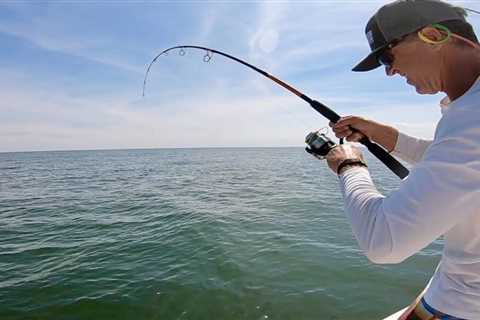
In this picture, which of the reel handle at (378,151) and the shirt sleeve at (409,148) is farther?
the shirt sleeve at (409,148)

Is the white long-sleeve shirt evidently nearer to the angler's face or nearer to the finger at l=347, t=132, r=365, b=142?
the angler's face

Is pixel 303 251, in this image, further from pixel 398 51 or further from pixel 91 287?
pixel 398 51

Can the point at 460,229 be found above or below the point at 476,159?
below

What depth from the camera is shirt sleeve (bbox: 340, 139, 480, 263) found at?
1.08 m

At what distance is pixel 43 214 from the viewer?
1339cm

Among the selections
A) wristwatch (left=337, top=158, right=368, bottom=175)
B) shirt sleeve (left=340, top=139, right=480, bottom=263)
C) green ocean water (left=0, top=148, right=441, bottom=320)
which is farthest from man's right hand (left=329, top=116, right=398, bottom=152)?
green ocean water (left=0, top=148, right=441, bottom=320)

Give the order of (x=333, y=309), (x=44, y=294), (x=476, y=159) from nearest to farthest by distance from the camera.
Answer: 1. (x=476, y=159)
2. (x=333, y=309)
3. (x=44, y=294)

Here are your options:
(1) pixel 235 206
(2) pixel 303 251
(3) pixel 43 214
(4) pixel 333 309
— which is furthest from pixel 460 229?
(3) pixel 43 214

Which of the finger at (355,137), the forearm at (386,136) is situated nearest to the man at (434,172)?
the finger at (355,137)

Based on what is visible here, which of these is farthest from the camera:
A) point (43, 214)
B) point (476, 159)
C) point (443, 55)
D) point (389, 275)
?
point (43, 214)

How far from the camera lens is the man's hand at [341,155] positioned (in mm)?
1721

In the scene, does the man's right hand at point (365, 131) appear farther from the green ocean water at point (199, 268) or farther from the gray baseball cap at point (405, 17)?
the green ocean water at point (199, 268)

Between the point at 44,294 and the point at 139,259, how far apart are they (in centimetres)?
202

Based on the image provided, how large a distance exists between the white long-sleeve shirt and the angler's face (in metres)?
0.22
